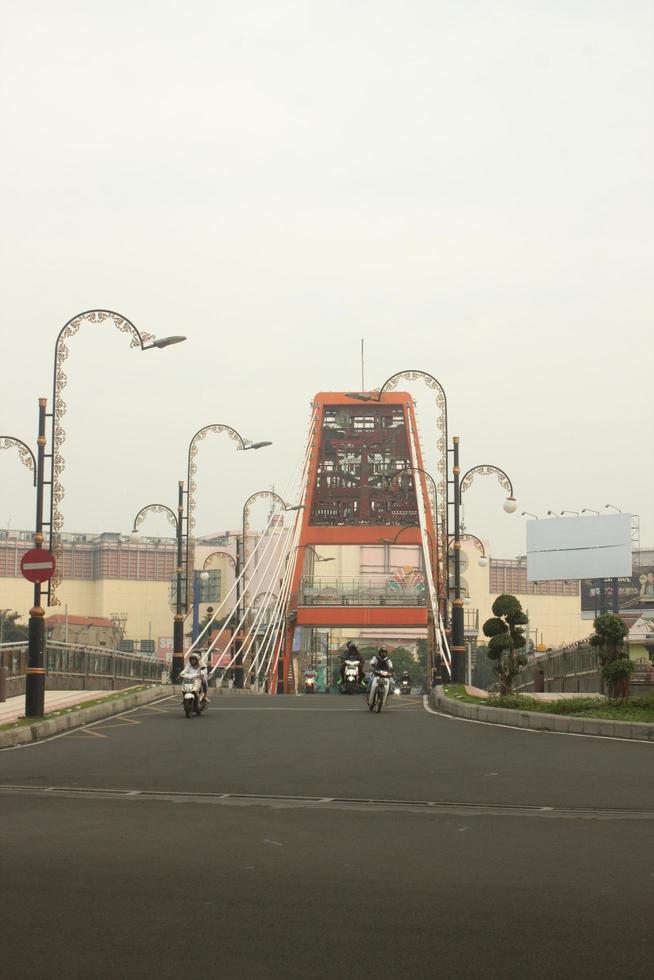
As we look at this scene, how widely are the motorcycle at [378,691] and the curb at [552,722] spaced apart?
51.3 inches

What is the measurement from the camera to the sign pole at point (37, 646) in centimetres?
1911

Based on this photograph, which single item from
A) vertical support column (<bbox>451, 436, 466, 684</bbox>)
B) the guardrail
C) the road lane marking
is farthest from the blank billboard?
the road lane marking

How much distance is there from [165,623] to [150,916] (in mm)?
177199

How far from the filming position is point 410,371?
117ft

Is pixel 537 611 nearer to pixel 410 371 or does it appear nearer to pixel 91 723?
pixel 410 371

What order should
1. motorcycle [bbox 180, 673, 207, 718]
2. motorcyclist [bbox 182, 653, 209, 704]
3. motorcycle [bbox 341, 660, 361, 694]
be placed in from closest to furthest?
motorcycle [bbox 180, 673, 207, 718], motorcyclist [bbox 182, 653, 209, 704], motorcycle [bbox 341, 660, 361, 694]

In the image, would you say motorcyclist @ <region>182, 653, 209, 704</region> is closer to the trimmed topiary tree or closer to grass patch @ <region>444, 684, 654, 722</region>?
grass patch @ <region>444, 684, 654, 722</region>

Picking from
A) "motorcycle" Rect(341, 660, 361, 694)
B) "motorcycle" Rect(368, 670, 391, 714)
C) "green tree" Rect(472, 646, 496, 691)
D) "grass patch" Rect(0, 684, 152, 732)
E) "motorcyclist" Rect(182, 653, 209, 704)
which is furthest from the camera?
"green tree" Rect(472, 646, 496, 691)

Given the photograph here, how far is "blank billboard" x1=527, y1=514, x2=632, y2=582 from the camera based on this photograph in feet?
305

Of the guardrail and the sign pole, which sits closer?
the sign pole

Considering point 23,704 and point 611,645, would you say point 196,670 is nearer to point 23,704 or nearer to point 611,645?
point 23,704

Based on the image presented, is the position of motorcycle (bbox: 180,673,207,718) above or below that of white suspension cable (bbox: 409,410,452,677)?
below

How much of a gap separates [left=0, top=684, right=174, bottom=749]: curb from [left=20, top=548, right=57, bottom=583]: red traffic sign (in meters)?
2.13

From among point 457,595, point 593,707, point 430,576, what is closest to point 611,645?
point 593,707
